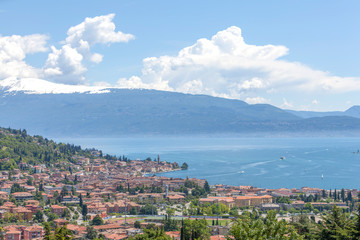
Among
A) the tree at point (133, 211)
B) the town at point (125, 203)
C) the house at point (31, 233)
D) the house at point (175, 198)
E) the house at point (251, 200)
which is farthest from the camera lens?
the house at point (175, 198)

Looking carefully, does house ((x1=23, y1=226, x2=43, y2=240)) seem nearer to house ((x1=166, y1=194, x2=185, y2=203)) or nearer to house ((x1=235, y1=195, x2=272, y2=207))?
house ((x1=166, y1=194, x2=185, y2=203))

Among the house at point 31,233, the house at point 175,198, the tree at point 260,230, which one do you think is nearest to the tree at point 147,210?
the house at point 175,198

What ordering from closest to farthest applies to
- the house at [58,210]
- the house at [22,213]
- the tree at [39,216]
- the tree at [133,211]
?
the tree at [39,216]
the house at [22,213]
the house at [58,210]
the tree at [133,211]

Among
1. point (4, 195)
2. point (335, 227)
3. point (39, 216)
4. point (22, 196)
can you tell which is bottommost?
point (39, 216)

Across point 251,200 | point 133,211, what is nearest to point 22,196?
point 133,211

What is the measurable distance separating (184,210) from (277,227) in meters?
34.0

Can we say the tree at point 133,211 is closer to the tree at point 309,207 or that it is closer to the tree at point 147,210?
the tree at point 147,210

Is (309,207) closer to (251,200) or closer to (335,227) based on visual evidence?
(251,200)

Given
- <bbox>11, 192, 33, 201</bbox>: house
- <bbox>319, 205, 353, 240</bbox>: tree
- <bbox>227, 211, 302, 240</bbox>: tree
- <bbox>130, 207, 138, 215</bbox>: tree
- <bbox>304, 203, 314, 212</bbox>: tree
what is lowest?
<bbox>130, 207, 138, 215</bbox>: tree

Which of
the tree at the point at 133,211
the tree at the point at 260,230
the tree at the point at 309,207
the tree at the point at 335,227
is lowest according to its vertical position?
the tree at the point at 133,211

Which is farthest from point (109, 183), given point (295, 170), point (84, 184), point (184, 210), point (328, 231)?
point (328, 231)

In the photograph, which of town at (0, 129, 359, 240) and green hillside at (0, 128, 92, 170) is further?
green hillside at (0, 128, 92, 170)

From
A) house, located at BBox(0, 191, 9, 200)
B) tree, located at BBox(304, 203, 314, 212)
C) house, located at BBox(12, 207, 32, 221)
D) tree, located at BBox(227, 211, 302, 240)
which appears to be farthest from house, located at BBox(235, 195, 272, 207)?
tree, located at BBox(227, 211, 302, 240)

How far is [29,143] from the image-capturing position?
82312mm
